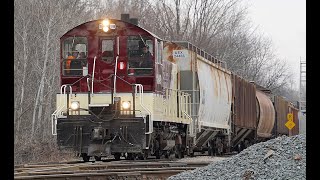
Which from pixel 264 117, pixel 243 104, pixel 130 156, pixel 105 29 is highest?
pixel 105 29

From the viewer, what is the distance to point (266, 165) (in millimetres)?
9453

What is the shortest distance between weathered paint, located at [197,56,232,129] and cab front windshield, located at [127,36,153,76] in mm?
3612

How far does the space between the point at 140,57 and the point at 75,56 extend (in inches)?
64.0

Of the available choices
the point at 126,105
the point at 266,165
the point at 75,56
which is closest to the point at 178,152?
the point at 126,105

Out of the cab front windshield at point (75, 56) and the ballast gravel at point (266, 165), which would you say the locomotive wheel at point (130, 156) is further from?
the ballast gravel at point (266, 165)

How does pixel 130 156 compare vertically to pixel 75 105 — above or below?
below

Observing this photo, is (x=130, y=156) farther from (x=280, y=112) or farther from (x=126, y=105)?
(x=280, y=112)

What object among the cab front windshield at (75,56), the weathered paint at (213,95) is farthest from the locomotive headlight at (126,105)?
the weathered paint at (213,95)

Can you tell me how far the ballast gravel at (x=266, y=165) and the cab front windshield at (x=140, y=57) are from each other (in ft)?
17.0

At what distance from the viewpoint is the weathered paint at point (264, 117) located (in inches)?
1150

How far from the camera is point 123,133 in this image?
1465 centimetres

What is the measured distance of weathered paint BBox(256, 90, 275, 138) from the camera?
95.8 ft

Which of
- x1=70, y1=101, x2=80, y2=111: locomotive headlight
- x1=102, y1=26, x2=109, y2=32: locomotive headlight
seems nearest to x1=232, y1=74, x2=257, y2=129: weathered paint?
x1=102, y1=26, x2=109, y2=32: locomotive headlight
